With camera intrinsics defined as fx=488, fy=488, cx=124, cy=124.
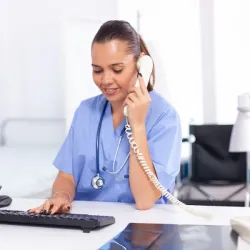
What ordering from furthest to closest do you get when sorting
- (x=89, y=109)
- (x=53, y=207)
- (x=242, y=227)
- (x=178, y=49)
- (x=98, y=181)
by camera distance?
(x=178, y=49) < (x=89, y=109) < (x=98, y=181) < (x=53, y=207) < (x=242, y=227)

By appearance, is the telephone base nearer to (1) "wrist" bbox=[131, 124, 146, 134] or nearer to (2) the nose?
(1) "wrist" bbox=[131, 124, 146, 134]

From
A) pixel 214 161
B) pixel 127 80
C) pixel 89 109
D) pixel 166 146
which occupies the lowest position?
pixel 214 161

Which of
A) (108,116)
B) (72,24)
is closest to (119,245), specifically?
(108,116)

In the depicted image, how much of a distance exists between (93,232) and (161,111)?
573 mm

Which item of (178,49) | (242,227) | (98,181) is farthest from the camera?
(178,49)

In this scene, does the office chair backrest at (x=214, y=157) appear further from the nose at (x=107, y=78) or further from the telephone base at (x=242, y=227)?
the telephone base at (x=242, y=227)

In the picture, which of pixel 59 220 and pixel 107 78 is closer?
pixel 59 220

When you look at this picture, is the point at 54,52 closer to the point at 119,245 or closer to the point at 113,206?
the point at 113,206

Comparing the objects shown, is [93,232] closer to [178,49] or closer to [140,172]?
[140,172]

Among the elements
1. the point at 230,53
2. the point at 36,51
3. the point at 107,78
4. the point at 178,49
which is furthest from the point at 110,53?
the point at 230,53

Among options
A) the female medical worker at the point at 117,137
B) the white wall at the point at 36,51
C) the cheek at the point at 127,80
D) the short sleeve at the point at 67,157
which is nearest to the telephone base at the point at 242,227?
the female medical worker at the point at 117,137

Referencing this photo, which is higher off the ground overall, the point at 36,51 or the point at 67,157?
the point at 36,51

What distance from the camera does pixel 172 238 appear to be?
1.01 meters

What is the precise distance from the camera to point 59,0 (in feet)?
11.6
